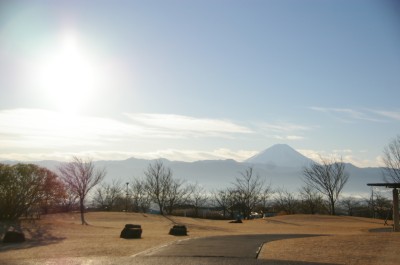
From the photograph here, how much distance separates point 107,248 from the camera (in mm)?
13820

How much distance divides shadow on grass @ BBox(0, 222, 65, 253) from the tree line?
1965mm

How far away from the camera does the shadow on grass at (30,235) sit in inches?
621

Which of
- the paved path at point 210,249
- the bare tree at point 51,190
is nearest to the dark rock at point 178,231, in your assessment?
the paved path at point 210,249

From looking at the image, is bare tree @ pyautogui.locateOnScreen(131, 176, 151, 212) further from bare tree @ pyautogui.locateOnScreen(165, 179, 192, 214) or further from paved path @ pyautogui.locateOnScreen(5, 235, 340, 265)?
paved path @ pyautogui.locateOnScreen(5, 235, 340, 265)

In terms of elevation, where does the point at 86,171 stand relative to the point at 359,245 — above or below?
above

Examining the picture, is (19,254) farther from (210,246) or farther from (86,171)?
(86,171)

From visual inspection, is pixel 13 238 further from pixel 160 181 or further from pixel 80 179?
pixel 160 181

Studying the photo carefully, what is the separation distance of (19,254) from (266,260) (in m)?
7.26

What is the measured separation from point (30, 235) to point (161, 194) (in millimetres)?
36880

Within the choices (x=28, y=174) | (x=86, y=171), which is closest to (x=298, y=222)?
(x=86, y=171)

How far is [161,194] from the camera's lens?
55.6 metres

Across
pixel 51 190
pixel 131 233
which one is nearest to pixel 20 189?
pixel 51 190

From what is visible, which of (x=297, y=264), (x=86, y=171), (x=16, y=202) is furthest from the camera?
(x=86, y=171)

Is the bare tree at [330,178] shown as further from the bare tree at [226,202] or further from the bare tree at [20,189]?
the bare tree at [20,189]
